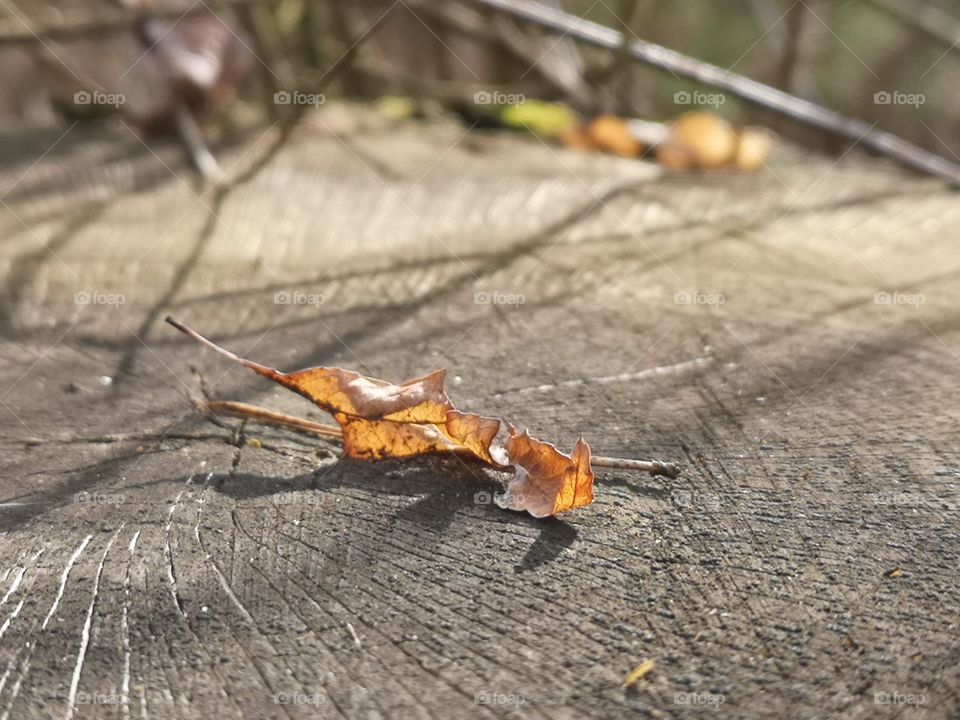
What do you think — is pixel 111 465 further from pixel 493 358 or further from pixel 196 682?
pixel 493 358

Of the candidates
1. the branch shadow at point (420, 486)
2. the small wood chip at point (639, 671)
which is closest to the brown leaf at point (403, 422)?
the branch shadow at point (420, 486)

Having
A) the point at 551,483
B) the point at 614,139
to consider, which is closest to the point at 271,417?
the point at 551,483

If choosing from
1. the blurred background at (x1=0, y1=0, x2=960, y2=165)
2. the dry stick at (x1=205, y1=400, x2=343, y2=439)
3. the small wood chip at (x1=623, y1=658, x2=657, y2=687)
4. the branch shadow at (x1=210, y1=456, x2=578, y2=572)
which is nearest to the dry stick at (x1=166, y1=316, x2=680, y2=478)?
the dry stick at (x1=205, y1=400, x2=343, y2=439)

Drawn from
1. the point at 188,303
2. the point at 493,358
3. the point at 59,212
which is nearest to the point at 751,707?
the point at 493,358

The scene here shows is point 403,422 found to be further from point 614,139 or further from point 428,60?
point 428,60

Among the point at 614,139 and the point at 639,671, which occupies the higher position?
the point at 614,139

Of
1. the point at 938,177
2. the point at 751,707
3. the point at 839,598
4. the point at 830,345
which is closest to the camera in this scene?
the point at 751,707

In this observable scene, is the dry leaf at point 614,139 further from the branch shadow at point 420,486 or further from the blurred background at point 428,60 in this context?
the branch shadow at point 420,486
